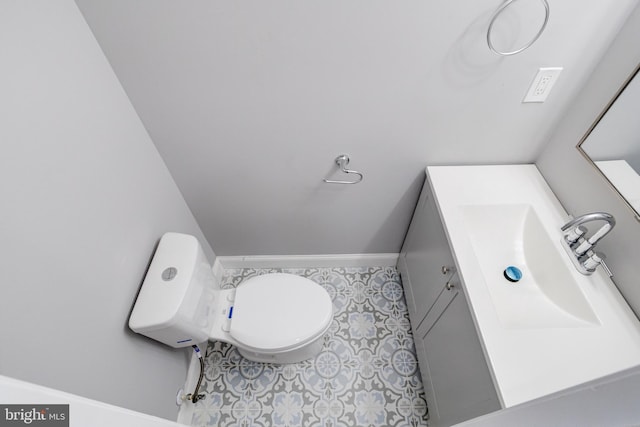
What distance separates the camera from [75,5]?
0.78 meters

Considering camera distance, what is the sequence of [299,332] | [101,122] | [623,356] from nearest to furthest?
[623,356], [101,122], [299,332]

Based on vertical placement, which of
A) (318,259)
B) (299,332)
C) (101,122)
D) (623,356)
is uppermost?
(318,259)

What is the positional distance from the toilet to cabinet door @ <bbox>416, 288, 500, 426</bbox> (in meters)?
0.47

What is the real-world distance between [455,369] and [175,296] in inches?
39.8

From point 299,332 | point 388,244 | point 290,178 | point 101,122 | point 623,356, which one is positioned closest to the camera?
point 623,356

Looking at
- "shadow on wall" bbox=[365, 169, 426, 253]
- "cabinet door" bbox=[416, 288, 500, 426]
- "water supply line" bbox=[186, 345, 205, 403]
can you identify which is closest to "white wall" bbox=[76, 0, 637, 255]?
"shadow on wall" bbox=[365, 169, 426, 253]

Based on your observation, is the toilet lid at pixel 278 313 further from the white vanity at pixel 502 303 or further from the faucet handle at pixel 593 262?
the faucet handle at pixel 593 262

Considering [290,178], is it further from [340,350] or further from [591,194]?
[591,194]

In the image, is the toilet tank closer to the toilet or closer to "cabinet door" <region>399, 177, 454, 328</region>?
the toilet

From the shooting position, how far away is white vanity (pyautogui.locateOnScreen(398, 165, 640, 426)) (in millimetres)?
761

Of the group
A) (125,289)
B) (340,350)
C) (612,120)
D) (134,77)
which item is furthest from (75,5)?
(340,350)

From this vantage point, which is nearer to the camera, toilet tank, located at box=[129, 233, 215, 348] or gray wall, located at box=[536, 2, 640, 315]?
gray wall, located at box=[536, 2, 640, 315]

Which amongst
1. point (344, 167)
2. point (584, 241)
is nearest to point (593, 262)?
point (584, 241)

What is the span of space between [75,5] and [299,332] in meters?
1.27
